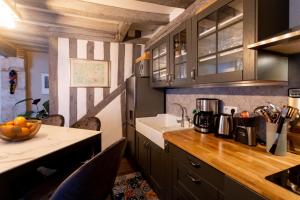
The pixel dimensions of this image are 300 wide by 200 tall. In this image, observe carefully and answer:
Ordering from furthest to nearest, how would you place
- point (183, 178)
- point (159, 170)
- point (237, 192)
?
point (159, 170)
point (183, 178)
point (237, 192)

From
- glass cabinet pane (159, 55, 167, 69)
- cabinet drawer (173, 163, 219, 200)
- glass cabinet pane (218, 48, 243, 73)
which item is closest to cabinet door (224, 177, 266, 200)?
cabinet drawer (173, 163, 219, 200)

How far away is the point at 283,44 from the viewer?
0.96 meters

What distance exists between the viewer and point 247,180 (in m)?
0.78

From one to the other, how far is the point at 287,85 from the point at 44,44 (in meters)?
4.55

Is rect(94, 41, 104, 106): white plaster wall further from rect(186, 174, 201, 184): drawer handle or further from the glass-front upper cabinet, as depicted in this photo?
rect(186, 174, 201, 184): drawer handle

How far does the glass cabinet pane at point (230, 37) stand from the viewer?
115 centimetres

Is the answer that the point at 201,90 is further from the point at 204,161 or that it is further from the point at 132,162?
the point at 132,162

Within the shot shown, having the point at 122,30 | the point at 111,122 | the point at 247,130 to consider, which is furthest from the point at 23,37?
the point at 247,130

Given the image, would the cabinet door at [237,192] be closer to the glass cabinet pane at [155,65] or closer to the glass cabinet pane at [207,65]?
the glass cabinet pane at [207,65]

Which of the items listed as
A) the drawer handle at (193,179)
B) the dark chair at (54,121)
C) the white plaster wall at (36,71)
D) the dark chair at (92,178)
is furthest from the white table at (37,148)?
the white plaster wall at (36,71)

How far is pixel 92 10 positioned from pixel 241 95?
74.9 inches

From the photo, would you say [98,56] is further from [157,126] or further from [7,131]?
[7,131]

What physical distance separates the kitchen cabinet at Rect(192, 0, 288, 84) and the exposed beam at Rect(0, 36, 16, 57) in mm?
4130

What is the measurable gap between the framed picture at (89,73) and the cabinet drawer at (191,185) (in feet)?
7.38
